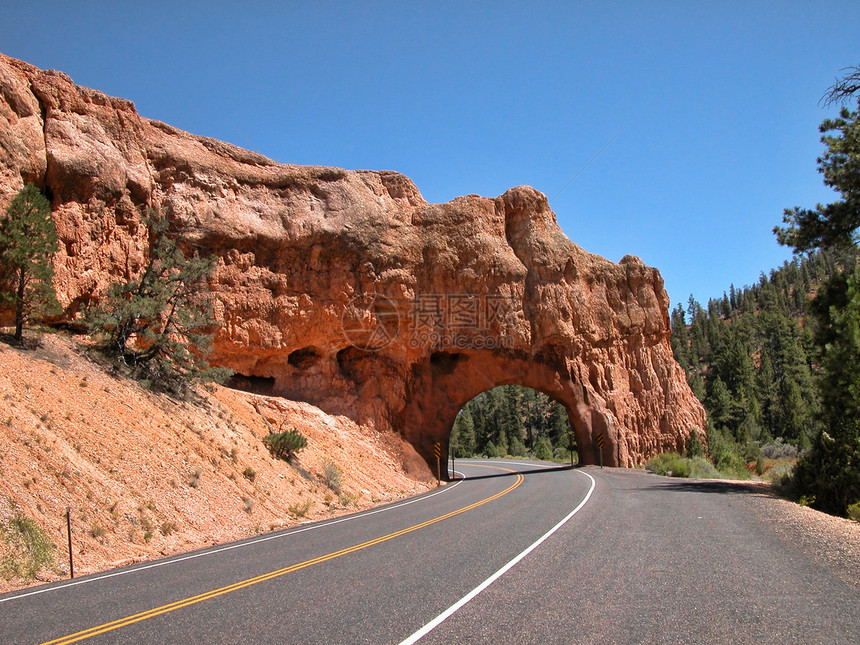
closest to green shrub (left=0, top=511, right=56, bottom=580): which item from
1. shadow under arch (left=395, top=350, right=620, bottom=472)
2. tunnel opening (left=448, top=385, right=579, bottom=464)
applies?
shadow under arch (left=395, top=350, right=620, bottom=472)

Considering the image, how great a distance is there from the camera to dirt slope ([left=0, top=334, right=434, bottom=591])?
10977 mm

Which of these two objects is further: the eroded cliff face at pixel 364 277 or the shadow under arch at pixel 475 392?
the shadow under arch at pixel 475 392

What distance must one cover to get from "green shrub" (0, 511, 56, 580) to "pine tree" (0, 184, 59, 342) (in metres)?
8.50

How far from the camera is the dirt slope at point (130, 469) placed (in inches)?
432

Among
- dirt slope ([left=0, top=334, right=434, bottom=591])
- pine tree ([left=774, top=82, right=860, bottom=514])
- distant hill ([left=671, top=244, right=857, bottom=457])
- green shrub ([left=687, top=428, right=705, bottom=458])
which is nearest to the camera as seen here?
dirt slope ([left=0, top=334, right=434, bottom=591])

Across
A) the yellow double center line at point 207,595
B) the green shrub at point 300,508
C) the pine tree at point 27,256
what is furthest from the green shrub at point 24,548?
the pine tree at point 27,256

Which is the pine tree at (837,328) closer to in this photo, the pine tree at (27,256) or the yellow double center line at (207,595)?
the yellow double center line at (207,595)

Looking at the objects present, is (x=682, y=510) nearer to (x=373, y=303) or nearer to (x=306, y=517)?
(x=306, y=517)

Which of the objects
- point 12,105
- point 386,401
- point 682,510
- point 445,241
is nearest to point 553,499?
point 682,510

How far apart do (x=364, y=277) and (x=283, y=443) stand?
32.9ft

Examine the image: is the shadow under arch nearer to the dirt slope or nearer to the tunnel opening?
the dirt slope

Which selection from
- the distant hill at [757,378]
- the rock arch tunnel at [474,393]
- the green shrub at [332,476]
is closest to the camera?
the green shrub at [332,476]

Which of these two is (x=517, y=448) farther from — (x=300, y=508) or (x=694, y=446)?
(x=300, y=508)

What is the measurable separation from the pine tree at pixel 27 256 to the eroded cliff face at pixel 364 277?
7.00 feet
